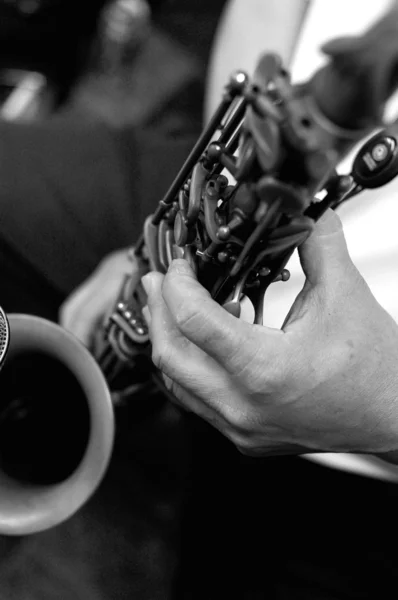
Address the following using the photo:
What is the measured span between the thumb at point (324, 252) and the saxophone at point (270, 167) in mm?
22

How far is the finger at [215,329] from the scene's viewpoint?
0.38 meters

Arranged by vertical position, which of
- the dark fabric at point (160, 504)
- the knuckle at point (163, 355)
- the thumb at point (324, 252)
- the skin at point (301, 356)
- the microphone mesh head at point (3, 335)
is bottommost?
the dark fabric at point (160, 504)

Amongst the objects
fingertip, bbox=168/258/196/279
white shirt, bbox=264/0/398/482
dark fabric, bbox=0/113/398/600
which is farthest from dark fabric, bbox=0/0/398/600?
fingertip, bbox=168/258/196/279

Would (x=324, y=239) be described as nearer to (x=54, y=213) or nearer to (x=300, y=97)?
(x=300, y=97)

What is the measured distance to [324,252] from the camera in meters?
0.41

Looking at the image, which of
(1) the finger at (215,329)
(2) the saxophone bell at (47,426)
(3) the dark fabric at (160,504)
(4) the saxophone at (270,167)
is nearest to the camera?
(4) the saxophone at (270,167)

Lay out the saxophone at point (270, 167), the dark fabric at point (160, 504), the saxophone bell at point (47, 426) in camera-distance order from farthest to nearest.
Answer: the dark fabric at point (160, 504) → the saxophone bell at point (47, 426) → the saxophone at point (270, 167)

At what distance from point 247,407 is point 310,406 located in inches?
1.8

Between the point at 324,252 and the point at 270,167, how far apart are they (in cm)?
13

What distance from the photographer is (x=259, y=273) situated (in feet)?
1.34

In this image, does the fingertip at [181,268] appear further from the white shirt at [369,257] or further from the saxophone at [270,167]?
the white shirt at [369,257]

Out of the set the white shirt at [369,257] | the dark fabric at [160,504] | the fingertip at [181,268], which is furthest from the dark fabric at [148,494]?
the fingertip at [181,268]

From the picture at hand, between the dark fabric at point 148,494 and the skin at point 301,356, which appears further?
the dark fabric at point 148,494

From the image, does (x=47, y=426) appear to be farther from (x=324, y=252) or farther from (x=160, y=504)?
(x=324, y=252)
